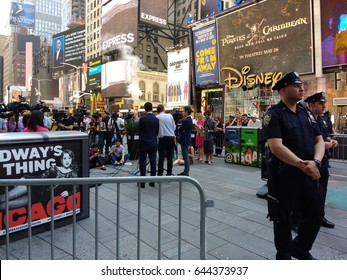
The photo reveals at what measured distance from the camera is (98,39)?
87.4 metres

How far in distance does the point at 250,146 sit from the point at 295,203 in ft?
24.2

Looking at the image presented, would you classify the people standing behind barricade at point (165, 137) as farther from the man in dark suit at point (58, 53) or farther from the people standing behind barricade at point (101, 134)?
the man in dark suit at point (58, 53)

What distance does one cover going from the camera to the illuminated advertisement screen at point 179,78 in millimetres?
33156

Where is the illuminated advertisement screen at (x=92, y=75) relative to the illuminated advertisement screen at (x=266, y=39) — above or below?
above

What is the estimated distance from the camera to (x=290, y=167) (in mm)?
2836

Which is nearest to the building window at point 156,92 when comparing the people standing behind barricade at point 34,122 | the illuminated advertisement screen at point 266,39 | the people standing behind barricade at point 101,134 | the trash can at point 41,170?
the illuminated advertisement screen at point 266,39

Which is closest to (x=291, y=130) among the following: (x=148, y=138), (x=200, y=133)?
(x=148, y=138)

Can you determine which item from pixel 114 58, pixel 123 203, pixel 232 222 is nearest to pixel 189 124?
pixel 123 203

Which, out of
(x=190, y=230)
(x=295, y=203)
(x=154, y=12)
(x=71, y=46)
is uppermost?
(x=71, y=46)

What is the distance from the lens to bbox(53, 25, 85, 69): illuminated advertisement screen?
95975mm

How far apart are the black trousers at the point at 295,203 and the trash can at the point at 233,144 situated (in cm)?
764

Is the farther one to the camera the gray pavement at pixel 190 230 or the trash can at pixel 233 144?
the trash can at pixel 233 144

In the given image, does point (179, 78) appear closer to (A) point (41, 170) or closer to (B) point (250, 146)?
(B) point (250, 146)
